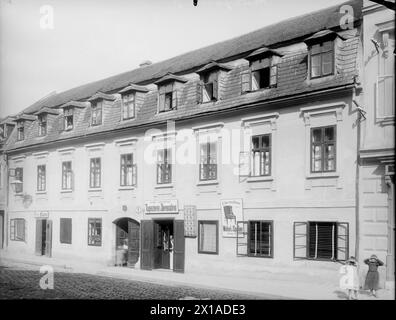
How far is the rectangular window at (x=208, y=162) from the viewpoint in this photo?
57.1 feet

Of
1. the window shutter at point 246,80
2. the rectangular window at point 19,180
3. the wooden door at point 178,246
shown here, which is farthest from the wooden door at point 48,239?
the window shutter at point 246,80

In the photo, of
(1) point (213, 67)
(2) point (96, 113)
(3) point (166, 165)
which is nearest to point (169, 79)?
(1) point (213, 67)

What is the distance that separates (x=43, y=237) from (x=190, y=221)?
9087mm

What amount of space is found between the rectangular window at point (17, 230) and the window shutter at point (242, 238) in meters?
12.0

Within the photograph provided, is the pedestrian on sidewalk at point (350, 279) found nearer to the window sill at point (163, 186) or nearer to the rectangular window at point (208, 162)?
the rectangular window at point (208, 162)

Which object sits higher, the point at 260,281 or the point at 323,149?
the point at 323,149

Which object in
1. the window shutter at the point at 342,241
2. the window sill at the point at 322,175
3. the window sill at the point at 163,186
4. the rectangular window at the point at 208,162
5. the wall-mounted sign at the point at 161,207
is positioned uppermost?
the rectangular window at the point at 208,162

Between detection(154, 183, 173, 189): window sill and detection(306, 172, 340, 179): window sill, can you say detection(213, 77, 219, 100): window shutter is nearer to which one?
detection(154, 183, 173, 189): window sill

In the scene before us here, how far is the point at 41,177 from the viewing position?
23.6 meters

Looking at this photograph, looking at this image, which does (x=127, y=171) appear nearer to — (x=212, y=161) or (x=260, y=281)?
(x=212, y=161)

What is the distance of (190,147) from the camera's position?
18.1m
